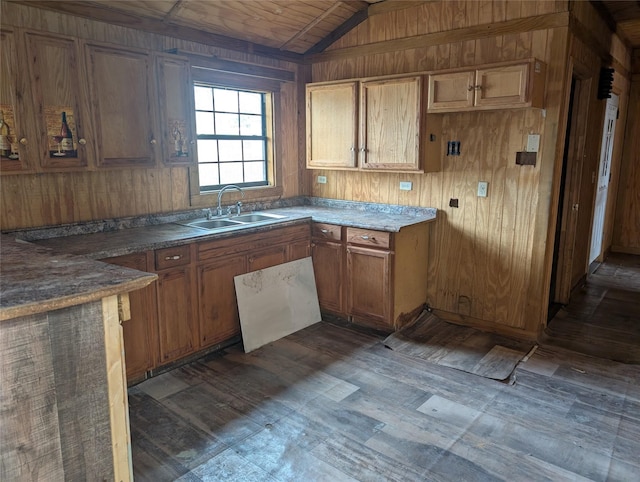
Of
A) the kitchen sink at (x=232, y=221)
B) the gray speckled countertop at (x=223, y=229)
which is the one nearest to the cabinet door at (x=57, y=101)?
the gray speckled countertop at (x=223, y=229)

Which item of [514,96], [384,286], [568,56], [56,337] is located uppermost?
[568,56]

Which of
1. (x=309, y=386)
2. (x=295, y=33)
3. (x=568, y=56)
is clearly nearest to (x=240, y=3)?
(x=295, y=33)

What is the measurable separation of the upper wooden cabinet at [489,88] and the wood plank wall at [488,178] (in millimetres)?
229

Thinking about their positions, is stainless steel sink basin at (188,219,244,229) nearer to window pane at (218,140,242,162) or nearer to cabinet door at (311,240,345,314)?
window pane at (218,140,242,162)

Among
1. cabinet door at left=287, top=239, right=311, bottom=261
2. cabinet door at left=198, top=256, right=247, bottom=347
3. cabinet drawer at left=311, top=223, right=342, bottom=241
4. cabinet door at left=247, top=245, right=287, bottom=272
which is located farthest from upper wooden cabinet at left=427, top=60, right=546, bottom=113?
cabinet door at left=198, top=256, right=247, bottom=347

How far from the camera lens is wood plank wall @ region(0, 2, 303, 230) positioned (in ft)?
9.07

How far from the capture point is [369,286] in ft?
12.4

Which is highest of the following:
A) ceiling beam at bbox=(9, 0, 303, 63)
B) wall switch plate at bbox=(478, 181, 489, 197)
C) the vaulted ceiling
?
the vaulted ceiling

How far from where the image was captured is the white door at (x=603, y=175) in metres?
4.85

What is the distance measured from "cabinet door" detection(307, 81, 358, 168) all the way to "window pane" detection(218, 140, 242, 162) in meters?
0.66

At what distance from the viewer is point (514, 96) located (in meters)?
3.14

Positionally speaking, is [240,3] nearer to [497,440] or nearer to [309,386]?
[309,386]

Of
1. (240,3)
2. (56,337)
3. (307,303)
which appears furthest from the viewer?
(307,303)

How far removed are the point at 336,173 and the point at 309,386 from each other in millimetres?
2266
